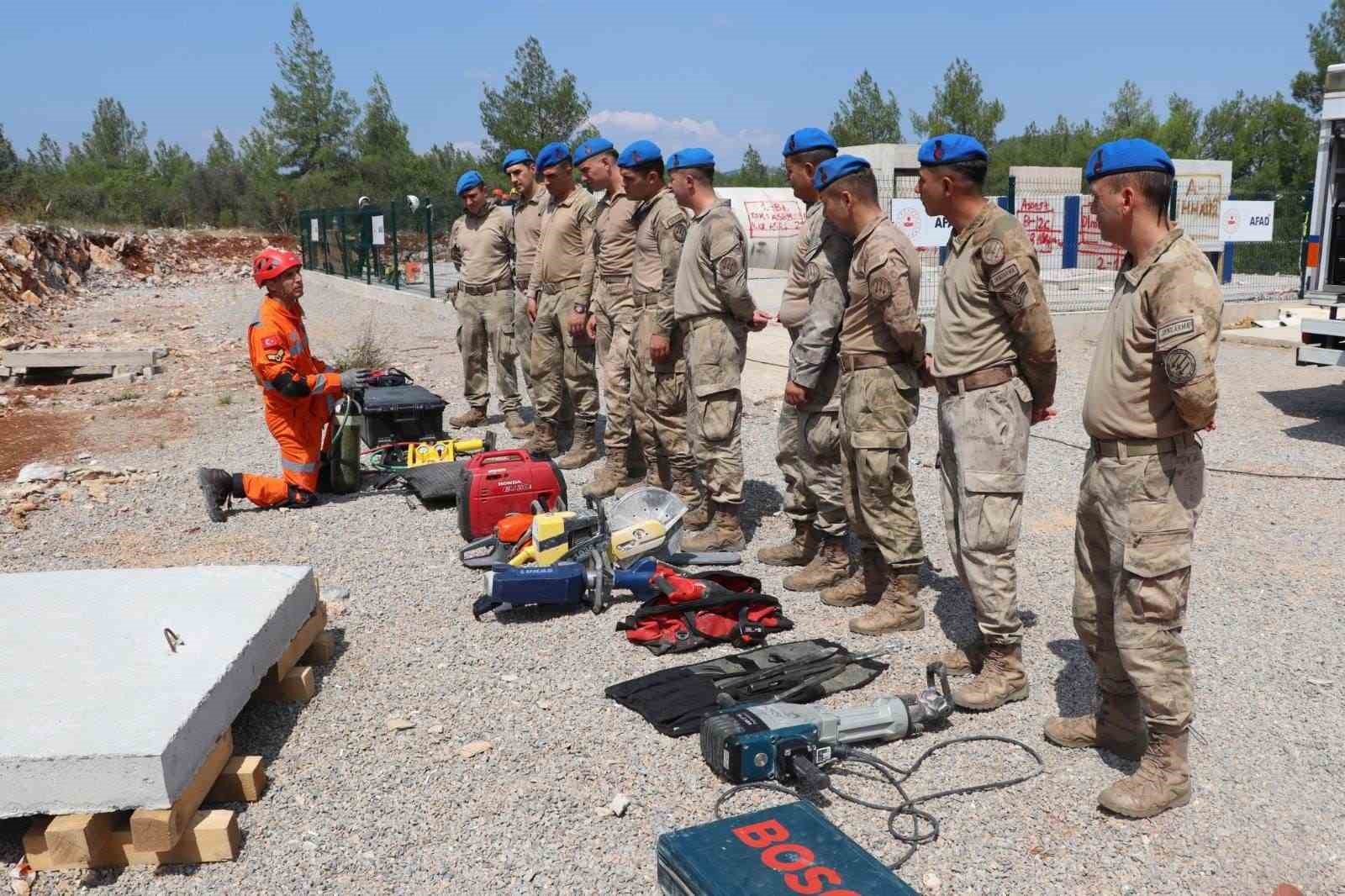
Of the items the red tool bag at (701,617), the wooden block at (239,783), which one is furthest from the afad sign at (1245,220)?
the wooden block at (239,783)

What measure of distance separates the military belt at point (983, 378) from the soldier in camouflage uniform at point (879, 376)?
54cm

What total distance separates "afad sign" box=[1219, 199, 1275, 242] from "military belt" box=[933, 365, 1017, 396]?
1650 cm

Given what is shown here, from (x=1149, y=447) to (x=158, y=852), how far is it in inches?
130

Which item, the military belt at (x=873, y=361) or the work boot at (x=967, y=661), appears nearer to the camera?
the work boot at (x=967, y=661)

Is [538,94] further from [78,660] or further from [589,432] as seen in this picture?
[78,660]

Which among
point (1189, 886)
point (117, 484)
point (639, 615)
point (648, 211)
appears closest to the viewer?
point (1189, 886)

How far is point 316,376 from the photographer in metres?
6.83

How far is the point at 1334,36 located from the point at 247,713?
6137 cm

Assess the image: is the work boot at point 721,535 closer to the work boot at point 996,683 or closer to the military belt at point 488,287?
the work boot at point 996,683

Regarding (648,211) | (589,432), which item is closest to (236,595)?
(648,211)

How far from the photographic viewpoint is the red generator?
6.25 m

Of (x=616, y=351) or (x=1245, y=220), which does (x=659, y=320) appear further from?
(x=1245, y=220)

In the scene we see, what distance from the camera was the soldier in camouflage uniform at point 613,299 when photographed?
7227mm

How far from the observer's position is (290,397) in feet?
22.1
